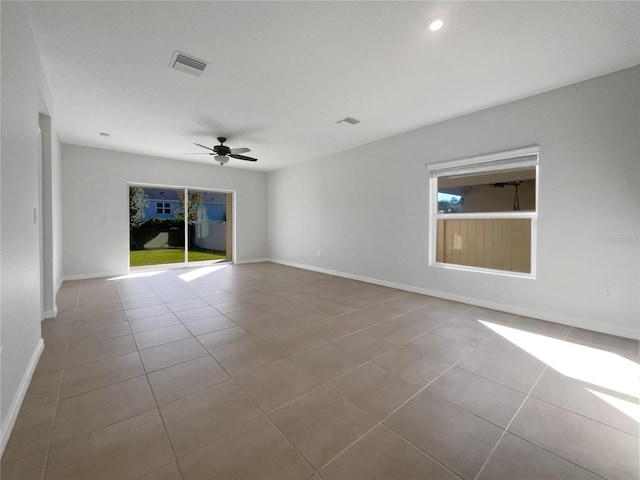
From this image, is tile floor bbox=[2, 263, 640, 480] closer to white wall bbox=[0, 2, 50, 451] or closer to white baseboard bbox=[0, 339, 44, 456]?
white baseboard bbox=[0, 339, 44, 456]

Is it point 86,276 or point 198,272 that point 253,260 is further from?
point 86,276

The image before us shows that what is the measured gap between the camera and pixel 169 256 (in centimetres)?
909

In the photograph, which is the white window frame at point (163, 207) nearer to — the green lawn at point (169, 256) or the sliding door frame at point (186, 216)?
the sliding door frame at point (186, 216)

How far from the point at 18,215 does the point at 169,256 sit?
7873 mm

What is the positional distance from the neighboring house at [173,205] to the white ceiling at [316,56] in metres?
3.03

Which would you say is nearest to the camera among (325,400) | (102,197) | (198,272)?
(325,400)

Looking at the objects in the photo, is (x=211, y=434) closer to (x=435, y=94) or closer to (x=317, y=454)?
(x=317, y=454)

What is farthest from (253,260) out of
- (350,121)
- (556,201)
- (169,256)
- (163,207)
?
(556,201)

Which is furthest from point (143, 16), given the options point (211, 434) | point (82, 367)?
point (211, 434)

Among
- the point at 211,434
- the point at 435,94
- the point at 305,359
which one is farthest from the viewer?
the point at 435,94

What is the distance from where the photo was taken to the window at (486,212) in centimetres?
363

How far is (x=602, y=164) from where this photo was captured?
2.91 m

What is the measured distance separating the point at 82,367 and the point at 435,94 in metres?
4.62

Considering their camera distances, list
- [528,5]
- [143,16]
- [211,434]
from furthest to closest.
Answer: [143,16] → [528,5] → [211,434]
